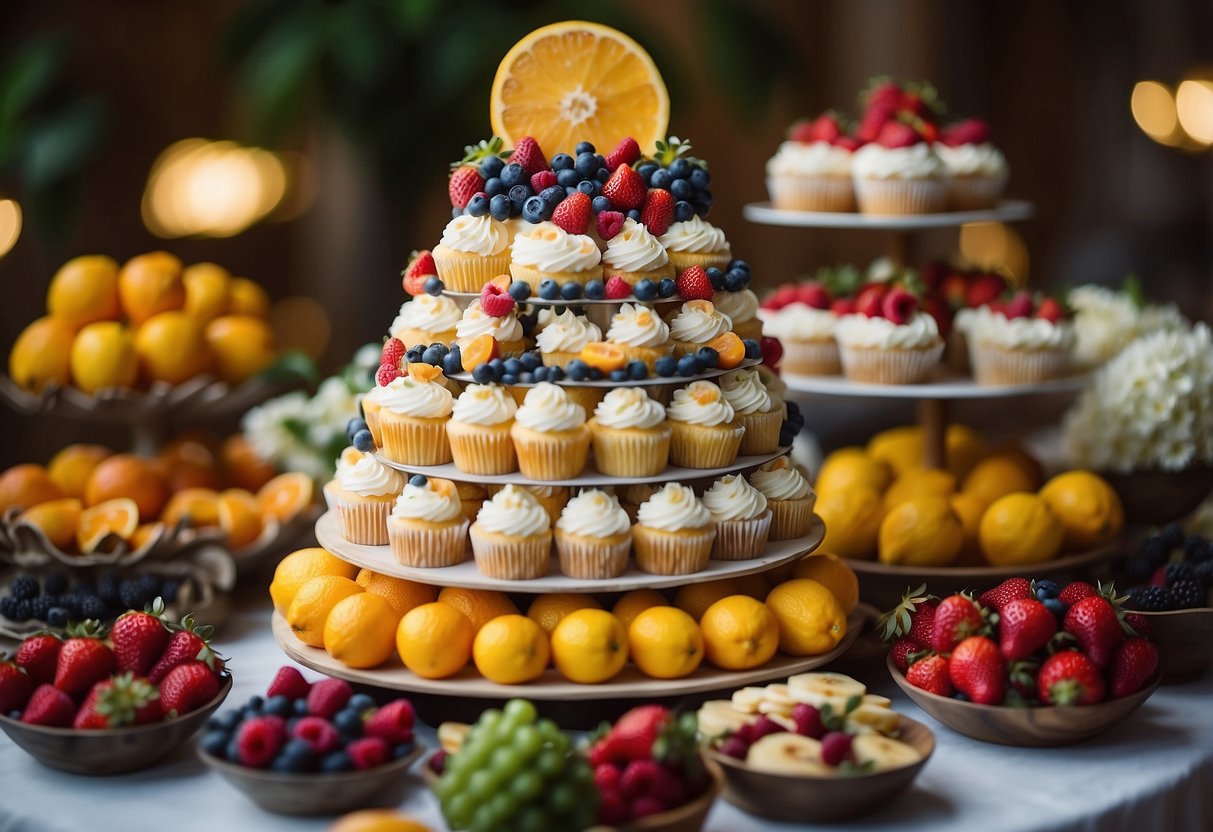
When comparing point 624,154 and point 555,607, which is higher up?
point 624,154

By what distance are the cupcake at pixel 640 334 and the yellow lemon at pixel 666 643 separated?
44 centimetres

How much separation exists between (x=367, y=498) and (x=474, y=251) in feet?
1.62

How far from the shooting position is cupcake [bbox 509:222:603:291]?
233 centimetres

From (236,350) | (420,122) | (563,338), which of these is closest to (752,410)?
(563,338)

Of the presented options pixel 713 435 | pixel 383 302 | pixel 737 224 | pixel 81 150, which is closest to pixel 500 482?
pixel 713 435

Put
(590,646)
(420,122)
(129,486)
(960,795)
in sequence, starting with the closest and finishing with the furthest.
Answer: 1. (960,795)
2. (590,646)
3. (129,486)
4. (420,122)

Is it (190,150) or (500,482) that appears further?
(190,150)

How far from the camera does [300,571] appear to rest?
2510mm

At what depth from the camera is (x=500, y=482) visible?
7.52 ft

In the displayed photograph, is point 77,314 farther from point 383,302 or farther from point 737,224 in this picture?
point 737,224

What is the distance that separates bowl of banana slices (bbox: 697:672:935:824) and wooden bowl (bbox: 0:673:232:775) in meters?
0.85

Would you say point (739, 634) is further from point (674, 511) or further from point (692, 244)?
point (692, 244)

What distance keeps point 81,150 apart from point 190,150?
2228 mm

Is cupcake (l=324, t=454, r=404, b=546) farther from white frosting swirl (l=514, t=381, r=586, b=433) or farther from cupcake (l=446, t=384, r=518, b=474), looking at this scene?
white frosting swirl (l=514, t=381, r=586, b=433)
